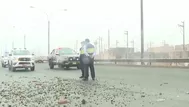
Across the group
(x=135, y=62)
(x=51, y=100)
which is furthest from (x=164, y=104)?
(x=135, y=62)

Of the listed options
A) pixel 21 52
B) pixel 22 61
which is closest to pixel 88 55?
pixel 22 61

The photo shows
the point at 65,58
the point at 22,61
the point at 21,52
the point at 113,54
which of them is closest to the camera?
the point at 22,61

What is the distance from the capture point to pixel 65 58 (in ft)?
77.8

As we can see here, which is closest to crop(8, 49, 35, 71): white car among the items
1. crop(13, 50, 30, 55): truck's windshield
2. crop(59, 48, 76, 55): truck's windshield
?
crop(13, 50, 30, 55): truck's windshield

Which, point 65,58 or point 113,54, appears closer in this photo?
point 65,58

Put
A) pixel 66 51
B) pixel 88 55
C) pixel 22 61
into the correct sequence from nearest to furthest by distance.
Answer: pixel 88 55 → pixel 22 61 → pixel 66 51

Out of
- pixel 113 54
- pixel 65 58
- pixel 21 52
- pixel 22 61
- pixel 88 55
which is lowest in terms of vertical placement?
pixel 22 61

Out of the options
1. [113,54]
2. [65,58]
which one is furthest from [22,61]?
[113,54]

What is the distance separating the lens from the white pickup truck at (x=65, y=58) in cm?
2355

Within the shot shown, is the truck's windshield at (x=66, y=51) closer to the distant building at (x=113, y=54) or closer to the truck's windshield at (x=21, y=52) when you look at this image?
the truck's windshield at (x=21, y=52)

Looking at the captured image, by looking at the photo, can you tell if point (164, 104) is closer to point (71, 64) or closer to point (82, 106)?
point (82, 106)

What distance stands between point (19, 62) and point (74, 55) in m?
4.34

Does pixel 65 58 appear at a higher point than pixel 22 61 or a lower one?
higher

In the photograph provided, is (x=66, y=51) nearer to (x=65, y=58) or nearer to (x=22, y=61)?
(x=65, y=58)
